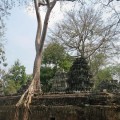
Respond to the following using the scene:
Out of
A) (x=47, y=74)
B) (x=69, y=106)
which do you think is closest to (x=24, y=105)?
(x=69, y=106)

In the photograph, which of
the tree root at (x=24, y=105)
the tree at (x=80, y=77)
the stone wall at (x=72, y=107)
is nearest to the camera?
the stone wall at (x=72, y=107)

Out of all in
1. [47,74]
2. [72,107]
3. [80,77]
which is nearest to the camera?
[72,107]

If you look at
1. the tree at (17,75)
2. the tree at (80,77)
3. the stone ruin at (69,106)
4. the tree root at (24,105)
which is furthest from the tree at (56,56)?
the tree root at (24,105)

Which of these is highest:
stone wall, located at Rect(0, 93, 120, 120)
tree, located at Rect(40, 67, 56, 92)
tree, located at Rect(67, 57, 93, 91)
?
tree, located at Rect(40, 67, 56, 92)

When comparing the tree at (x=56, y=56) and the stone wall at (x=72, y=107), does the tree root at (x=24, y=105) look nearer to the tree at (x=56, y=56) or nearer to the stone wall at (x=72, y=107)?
the stone wall at (x=72, y=107)

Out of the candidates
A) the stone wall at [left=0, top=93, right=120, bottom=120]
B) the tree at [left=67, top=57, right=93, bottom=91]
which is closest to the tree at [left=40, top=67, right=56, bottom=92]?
the tree at [left=67, top=57, right=93, bottom=91]

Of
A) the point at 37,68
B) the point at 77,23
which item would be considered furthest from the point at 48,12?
the point at 77,23

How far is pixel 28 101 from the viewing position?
1341 cm

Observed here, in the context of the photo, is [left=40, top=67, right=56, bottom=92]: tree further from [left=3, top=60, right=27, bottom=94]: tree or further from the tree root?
the tree root

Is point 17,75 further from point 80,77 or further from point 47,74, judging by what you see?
point 80,77

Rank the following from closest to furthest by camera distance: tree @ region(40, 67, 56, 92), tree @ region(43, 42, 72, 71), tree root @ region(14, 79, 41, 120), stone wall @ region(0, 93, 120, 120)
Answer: stone wall @ region(0, 93, 120, 120) → tree root @ region(14, 79, 41, 120) → tree @ region(43, 42, 72, 71) → tree @ region(40, 67, 56, 92)

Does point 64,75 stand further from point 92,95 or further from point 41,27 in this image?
point 92,95

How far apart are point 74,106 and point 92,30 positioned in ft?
70.4

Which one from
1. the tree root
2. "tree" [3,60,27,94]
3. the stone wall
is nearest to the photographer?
the stone wall
